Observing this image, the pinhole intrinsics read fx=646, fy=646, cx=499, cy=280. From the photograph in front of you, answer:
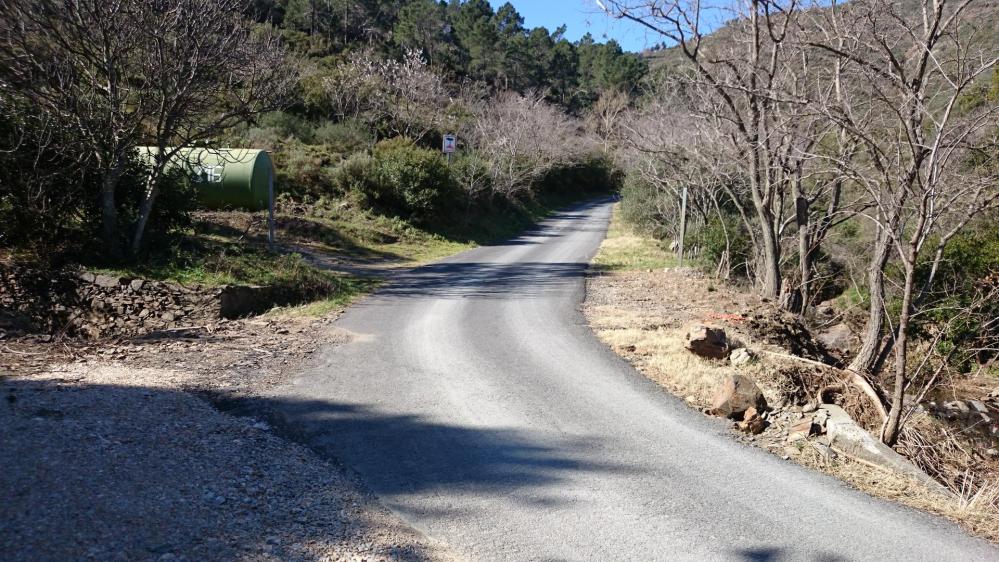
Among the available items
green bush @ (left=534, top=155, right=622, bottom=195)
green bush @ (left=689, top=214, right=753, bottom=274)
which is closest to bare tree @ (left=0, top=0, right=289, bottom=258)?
green bush @ (left=689, top=214, right=753, bottom=274)

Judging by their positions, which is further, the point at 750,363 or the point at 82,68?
the point at 82,68

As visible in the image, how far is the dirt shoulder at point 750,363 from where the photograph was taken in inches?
211

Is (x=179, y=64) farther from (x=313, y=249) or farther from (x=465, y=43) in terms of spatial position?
(x=465, y=43)

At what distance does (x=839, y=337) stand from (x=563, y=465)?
39.0ft

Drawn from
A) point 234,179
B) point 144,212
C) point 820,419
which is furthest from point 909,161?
point 234,179

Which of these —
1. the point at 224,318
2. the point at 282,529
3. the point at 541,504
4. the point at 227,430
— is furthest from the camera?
the point at 224,318

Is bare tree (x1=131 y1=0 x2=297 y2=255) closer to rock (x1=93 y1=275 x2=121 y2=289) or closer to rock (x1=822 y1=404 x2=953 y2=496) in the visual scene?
rock (x1=93 y1=275 x2=121 y2=289)

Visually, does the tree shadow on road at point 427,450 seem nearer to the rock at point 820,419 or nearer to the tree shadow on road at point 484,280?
the rock at point 820,419

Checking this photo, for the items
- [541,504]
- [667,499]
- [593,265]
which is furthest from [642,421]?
[593,265]

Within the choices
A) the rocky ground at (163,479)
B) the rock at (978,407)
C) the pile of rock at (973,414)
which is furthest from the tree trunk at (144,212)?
the rock at (978,407)

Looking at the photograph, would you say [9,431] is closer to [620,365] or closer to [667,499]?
[667,499]

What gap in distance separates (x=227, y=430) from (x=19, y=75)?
32.4 feet

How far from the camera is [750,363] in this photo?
27.8 feet

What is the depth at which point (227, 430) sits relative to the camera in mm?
5992
